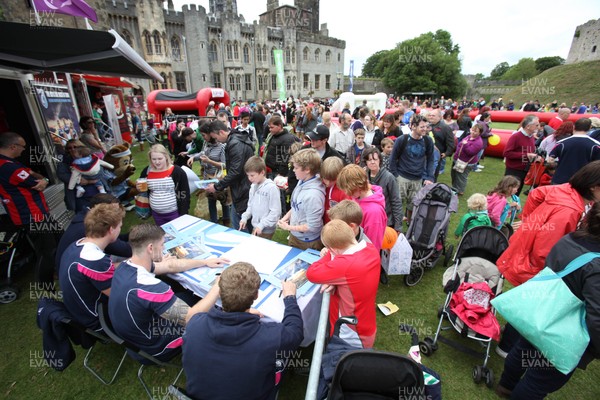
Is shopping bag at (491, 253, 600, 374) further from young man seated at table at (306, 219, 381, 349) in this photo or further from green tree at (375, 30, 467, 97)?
green tree at (375, 30, 467, 97)

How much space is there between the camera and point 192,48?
3002 centimetres

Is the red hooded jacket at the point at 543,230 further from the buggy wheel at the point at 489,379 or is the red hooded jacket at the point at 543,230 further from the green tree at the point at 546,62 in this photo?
the green tree at the point at 546,62

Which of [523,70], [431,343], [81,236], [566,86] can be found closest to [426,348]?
[431,343]

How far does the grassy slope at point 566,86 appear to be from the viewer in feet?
87.1

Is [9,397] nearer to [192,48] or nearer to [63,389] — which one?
[63,389]

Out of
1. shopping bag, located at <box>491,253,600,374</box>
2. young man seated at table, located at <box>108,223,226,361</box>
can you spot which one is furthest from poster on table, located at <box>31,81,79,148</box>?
shopping bag, located at <box>491,253,600,374</box>

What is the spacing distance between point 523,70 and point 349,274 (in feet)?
339

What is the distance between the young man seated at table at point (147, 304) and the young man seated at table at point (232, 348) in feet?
1.75

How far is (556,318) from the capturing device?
1723 millimetres

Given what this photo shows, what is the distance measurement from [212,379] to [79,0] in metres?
6.69

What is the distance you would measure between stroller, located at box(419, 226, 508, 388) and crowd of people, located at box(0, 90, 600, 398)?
367 mm

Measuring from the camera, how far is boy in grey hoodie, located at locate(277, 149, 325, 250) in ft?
9.43

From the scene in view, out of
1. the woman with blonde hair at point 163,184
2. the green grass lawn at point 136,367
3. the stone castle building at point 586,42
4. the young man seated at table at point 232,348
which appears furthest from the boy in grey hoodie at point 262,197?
the stone castle building at point 586,42

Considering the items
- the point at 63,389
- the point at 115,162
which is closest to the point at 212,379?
the point at 63,389
